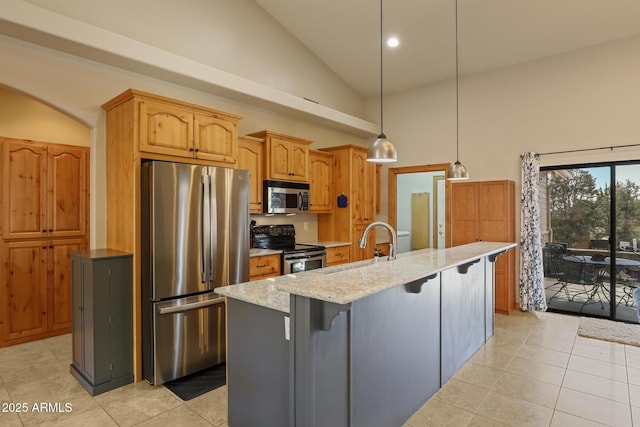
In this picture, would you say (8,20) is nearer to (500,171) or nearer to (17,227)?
(17,227)

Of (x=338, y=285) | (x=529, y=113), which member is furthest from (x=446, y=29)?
(x=338, y=285)

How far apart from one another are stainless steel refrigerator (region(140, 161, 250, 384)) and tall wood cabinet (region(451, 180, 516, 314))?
350 centimetres

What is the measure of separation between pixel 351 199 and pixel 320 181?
55cm

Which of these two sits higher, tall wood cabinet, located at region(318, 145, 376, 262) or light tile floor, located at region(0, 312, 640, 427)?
tall wood cabinet, located at region(318, 145, 376, 262)

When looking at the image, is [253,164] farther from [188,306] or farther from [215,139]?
[188,306]

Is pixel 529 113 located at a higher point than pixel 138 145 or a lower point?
higher

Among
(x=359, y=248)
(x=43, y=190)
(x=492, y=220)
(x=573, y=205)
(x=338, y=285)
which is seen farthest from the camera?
(x=359, y=248)

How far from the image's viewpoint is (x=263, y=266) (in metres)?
4.07

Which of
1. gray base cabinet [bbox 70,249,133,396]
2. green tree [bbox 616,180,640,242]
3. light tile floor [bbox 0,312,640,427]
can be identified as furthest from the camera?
green tree [bbox 616,180,640,242]

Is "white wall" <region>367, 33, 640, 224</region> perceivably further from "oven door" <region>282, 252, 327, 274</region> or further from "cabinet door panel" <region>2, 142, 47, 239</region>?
"cabinet door panel" <region>2, 142, 47, 239</region>

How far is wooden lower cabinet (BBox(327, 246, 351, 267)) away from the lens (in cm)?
510

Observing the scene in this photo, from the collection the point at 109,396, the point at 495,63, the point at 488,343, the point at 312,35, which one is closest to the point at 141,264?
the point at 109,396

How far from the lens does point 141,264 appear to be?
9.88 feet

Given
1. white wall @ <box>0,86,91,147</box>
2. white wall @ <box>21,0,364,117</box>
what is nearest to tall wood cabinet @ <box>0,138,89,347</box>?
white wall @ <box>0,86,91,147</box>
